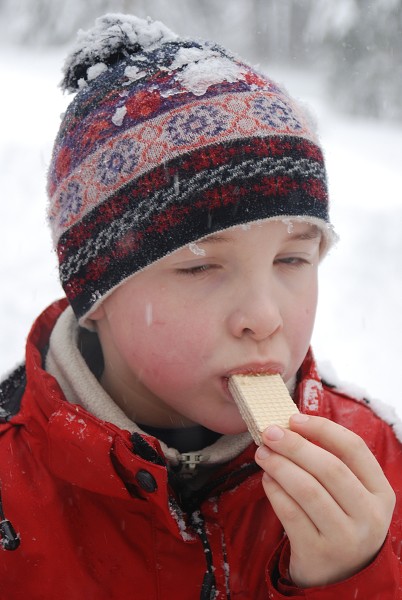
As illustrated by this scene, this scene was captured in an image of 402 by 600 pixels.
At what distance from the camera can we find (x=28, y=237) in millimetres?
8469

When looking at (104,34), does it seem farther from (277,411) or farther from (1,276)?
(1,276)

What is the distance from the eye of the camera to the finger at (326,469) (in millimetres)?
1517

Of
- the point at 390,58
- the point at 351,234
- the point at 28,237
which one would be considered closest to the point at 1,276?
the point at 28,237

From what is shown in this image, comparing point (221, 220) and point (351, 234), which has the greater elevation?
point (351, 234)

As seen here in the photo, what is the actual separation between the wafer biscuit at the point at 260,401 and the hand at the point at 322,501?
9cm

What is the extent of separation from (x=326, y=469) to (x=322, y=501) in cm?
7

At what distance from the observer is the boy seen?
181 cm

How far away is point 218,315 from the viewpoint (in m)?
1.79

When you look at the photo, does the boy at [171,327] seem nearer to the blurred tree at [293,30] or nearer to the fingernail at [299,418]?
the fingernail at [299,418]

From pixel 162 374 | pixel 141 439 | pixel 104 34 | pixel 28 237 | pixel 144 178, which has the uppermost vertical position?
pixel 28 237

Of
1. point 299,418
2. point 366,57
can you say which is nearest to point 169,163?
point 299,418

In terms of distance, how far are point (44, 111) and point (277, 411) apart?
14527 millimetres

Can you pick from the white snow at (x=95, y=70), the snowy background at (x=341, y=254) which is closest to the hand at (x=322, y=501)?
the snowy background at (x=341, y=254)

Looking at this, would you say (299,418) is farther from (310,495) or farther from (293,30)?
(293,30)
